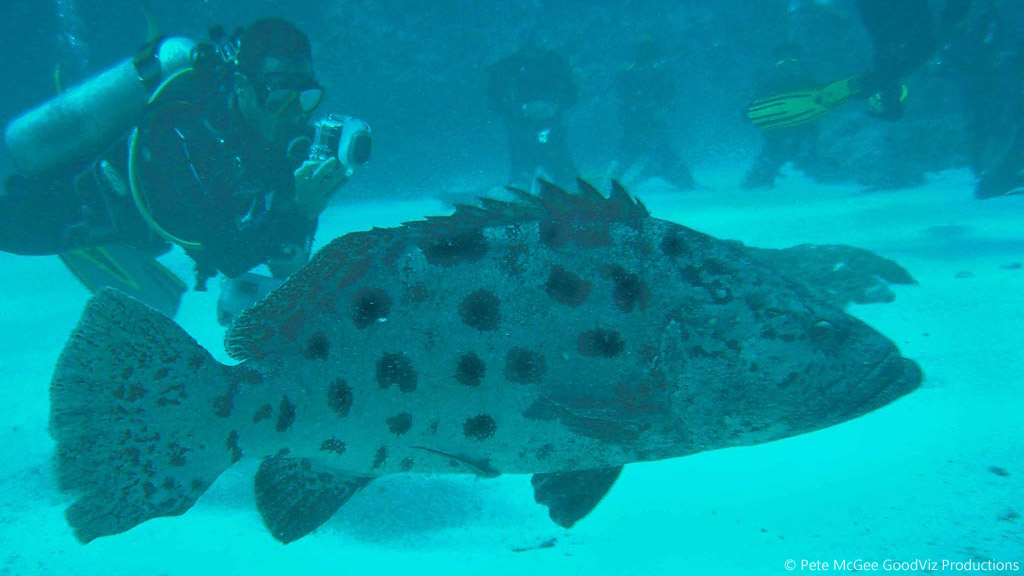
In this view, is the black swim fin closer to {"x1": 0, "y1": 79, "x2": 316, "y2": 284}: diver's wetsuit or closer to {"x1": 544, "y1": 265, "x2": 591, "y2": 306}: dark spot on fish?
{"x1": 0, "y1": 79, "x2": 316, "y2": 284}: diver's wetsuit

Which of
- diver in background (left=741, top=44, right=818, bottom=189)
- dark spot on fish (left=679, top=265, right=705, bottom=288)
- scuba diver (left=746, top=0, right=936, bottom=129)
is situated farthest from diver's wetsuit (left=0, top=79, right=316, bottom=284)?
diver in background (left=741, top=44, right=818, bottom=189)

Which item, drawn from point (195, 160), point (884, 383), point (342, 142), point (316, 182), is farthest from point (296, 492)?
point (195, 160)

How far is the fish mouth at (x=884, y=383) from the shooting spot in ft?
5.32

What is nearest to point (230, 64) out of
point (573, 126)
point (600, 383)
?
point (600, 383)

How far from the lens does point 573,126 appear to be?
2230 cm

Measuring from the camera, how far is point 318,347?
1759 millimetres

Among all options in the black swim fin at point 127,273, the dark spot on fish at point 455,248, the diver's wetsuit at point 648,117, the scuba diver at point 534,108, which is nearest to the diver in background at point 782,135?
the diver's wetsuit at point 648,117

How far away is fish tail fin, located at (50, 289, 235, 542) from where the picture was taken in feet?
5.66

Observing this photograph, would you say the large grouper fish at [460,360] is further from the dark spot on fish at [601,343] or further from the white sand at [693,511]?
the white sand at [693,511]

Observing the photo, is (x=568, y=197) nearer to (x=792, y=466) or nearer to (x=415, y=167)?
(x=792, y=466)

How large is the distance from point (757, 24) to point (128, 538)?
2645 centimetres

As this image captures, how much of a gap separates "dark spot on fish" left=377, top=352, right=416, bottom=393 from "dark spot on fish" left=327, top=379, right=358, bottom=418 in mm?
112

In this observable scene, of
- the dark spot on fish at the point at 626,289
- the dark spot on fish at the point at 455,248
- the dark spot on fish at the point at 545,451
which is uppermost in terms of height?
the dark spot on fish at the point at 455,248

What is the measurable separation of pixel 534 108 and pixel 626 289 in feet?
46.1
